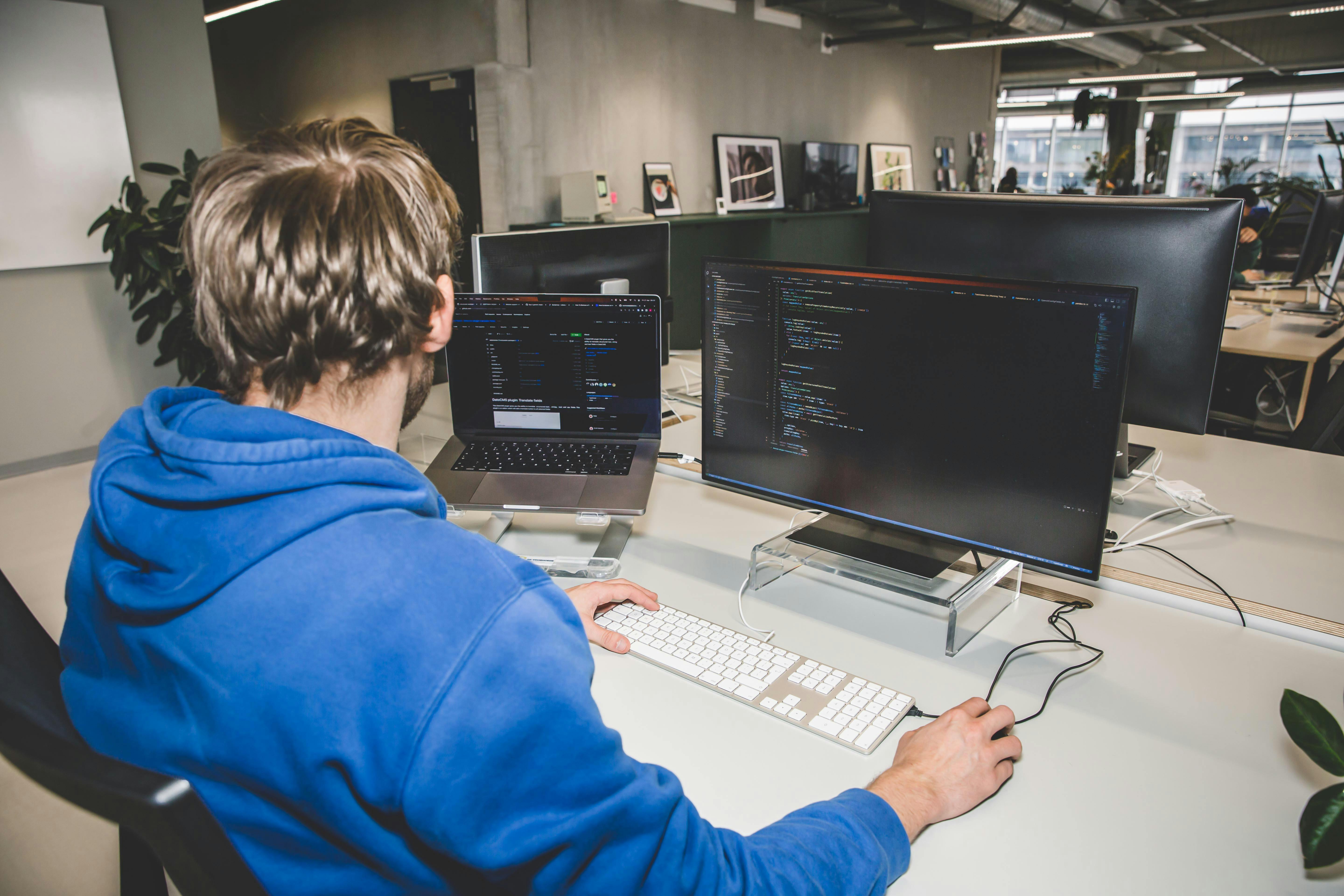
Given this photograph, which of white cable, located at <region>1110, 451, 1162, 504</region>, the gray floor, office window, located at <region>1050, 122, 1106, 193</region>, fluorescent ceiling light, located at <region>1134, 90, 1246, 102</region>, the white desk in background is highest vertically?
fluorescent ceiling light, located at <region>1134, 90, 1246, 102</region>

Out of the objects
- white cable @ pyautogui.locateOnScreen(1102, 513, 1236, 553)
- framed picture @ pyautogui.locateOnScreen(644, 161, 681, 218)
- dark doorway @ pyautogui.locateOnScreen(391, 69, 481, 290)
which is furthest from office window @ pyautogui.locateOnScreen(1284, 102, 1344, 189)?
white cable @ pyautogui.locateOnScreen(1102, 513, 1236, 553)

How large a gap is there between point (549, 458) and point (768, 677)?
27.2 inches

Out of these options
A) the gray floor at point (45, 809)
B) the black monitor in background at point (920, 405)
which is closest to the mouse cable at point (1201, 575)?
the black monitor in background at point (920, 405)

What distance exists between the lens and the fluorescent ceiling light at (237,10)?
538 cm

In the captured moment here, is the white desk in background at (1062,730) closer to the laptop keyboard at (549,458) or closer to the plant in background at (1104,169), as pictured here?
the laptop keyboard at (549,458)

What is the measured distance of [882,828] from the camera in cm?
74

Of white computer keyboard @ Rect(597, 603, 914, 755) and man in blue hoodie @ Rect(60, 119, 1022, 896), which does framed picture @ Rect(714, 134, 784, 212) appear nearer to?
white computer keyboard @ Rect(597, 603, 914, 755)

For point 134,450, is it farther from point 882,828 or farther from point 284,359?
point 882,828

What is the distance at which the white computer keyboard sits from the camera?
938mm

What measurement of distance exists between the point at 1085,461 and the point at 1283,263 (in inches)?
223

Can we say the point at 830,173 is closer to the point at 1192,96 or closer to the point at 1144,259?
the point at 1144,259

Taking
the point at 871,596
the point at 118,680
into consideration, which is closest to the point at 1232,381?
the point at 871,596

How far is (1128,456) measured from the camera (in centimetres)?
168

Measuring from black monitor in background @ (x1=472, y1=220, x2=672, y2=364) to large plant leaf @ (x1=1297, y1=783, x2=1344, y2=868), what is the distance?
1430mm
